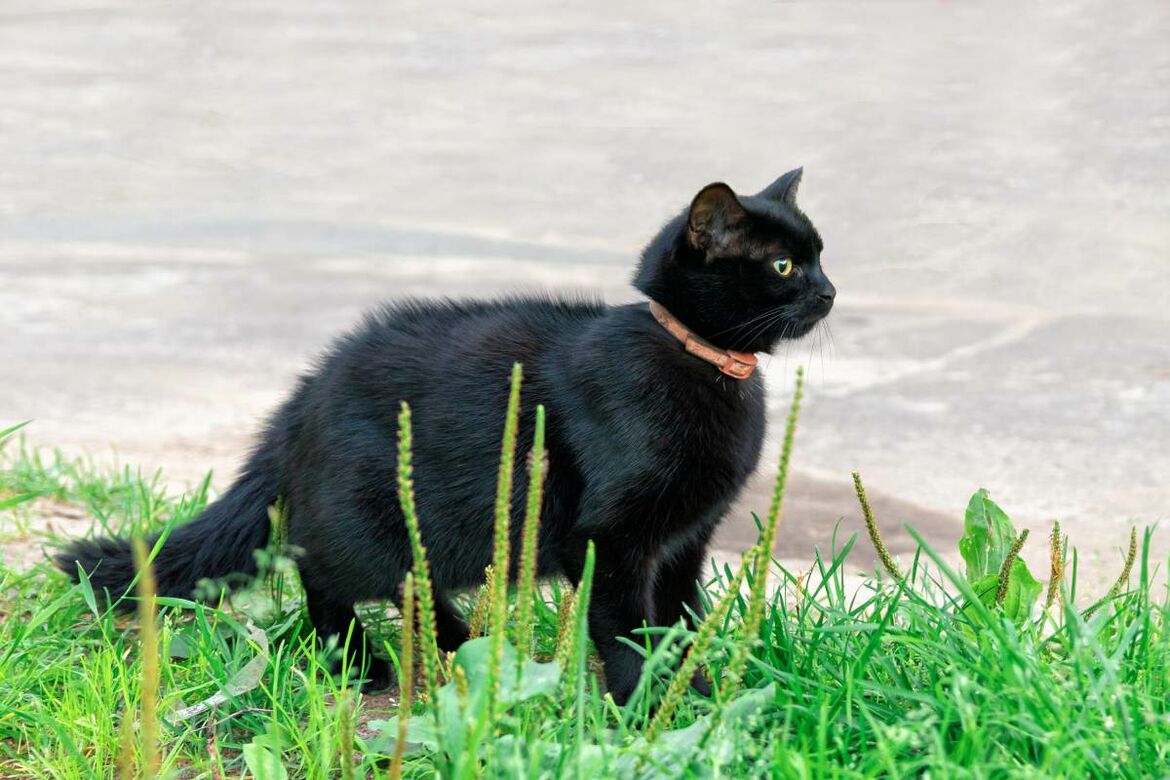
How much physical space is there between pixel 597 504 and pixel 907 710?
68 centimetres

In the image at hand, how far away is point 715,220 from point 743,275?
0.13m

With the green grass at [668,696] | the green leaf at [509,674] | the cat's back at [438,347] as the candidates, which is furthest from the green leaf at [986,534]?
the green leaf at [509,674]

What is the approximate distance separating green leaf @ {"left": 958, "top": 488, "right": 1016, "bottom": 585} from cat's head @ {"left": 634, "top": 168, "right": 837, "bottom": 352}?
1.58ft

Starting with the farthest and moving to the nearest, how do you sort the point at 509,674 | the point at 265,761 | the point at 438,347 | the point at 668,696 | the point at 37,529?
1. the point at 37,529
2. the point at 438,347
3. the point at 265,761
4. the point at 509,674
5. the point at 668,696

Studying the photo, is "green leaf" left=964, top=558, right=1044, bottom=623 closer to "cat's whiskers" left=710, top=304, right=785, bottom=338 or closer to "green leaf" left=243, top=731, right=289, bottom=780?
"cat's whiskers" left=710, top=304, right=785, bottom=338

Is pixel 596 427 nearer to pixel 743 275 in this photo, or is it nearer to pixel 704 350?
pixel 704 350

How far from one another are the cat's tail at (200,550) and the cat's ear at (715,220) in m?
1.05

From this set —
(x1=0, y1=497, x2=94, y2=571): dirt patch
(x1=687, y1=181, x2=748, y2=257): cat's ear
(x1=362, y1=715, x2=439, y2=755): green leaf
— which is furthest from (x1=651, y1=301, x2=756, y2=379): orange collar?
(x1=0, y1=497, x2=94, y2=571): dirt patch

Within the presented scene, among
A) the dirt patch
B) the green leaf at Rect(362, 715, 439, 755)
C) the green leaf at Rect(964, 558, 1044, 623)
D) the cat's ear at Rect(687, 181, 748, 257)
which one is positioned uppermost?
the cat's ear at Rect(687, 181, 748, 257)

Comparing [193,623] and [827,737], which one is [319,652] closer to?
[193,623]

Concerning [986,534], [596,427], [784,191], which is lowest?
[986,534]

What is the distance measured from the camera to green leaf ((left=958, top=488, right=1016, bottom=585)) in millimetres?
2564

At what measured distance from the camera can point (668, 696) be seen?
1826mm

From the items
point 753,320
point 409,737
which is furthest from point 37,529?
point 753,320
